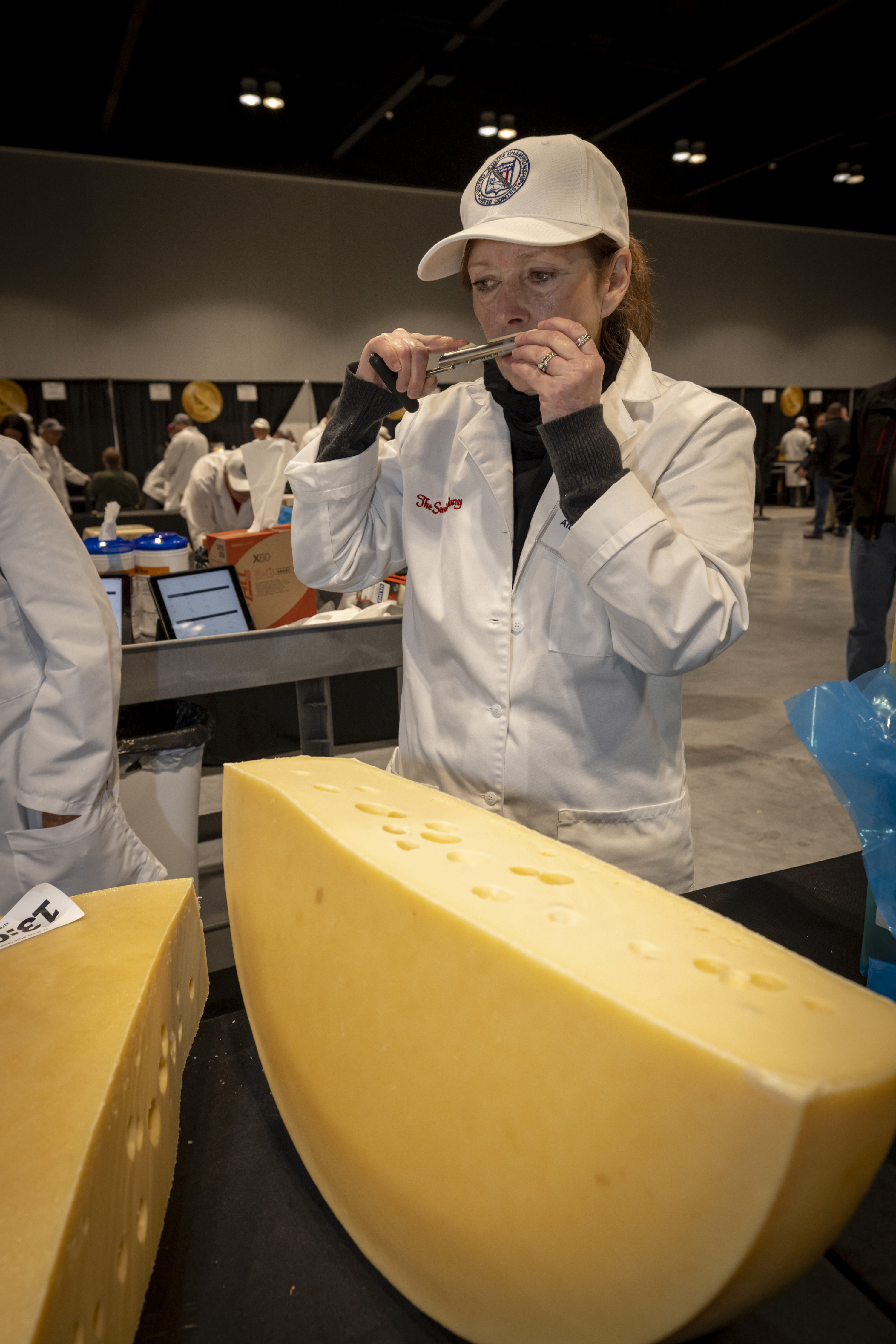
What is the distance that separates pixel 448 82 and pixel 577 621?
335 inches

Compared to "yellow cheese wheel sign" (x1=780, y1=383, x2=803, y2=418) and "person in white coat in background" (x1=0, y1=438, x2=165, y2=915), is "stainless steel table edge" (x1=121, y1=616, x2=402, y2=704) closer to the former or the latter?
"person in white coat in background" (x1=0, y1=438, x2=165, y2=915)

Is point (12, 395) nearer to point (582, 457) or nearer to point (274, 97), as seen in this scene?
point (274, 97)

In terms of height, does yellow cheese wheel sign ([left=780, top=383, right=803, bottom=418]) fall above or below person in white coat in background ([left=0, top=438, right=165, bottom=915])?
above

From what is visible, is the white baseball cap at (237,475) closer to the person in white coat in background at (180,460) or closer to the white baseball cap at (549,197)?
the person in white coat in background at (180,460)

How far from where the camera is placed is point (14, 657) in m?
1.44

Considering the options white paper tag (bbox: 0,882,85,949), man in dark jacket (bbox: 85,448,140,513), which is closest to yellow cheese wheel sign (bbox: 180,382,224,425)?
man in dark jacket (bbox: 85,448,140,513)

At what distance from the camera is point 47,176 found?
1056cm

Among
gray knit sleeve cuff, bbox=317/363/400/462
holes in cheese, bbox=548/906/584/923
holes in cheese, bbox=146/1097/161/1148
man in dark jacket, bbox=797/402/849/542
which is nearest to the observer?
holes in cheese, bbox=548/906/584/923

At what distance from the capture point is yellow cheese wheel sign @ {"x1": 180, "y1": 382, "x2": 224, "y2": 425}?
11969mm

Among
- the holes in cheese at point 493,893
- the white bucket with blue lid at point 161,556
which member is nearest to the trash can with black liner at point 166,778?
the white bucket with blue lid at point 161,556

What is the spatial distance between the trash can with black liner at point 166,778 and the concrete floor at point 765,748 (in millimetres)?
1427

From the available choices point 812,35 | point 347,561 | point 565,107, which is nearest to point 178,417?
point 565,107

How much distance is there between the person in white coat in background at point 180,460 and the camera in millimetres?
9172

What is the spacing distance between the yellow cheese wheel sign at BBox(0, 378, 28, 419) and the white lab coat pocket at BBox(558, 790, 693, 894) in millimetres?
11661
